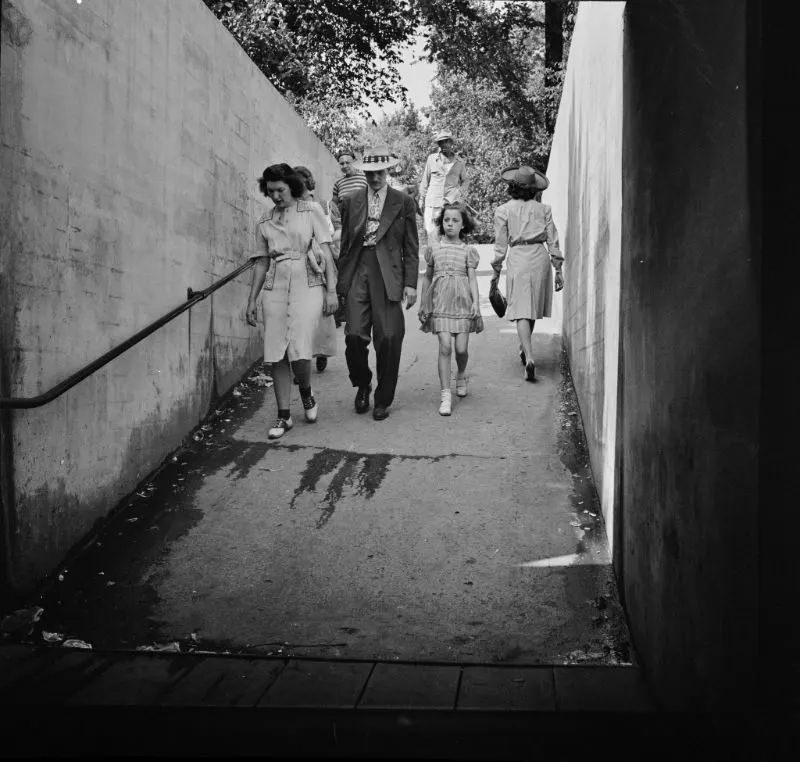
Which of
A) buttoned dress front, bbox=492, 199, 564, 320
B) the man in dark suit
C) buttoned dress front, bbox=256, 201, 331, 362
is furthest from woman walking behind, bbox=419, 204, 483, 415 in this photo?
buttoned dress front, bbox=256, 201, 331, 362

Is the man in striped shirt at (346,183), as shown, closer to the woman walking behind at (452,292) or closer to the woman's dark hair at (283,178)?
the woman walking behind at (452,292)

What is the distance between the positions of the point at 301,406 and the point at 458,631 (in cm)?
370

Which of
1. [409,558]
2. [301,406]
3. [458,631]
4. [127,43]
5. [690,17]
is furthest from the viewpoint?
[301,406]

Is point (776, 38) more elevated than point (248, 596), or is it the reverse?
point (776, 38)

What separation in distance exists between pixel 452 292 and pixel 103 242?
3063mm

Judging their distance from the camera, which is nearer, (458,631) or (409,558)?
(458,631)

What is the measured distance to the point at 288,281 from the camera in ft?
21.5

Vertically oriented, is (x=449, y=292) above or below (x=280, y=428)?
above

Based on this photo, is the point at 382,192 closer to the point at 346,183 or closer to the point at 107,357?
the point at 346,183

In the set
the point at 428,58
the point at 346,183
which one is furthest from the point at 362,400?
the point at 428,58

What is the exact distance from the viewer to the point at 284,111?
9.48m

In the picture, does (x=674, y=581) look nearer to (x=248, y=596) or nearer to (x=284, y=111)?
(x=248, y=596)

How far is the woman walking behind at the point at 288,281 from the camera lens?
645 cm

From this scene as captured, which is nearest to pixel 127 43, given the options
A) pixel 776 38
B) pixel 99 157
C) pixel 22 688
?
pixel 99 157
